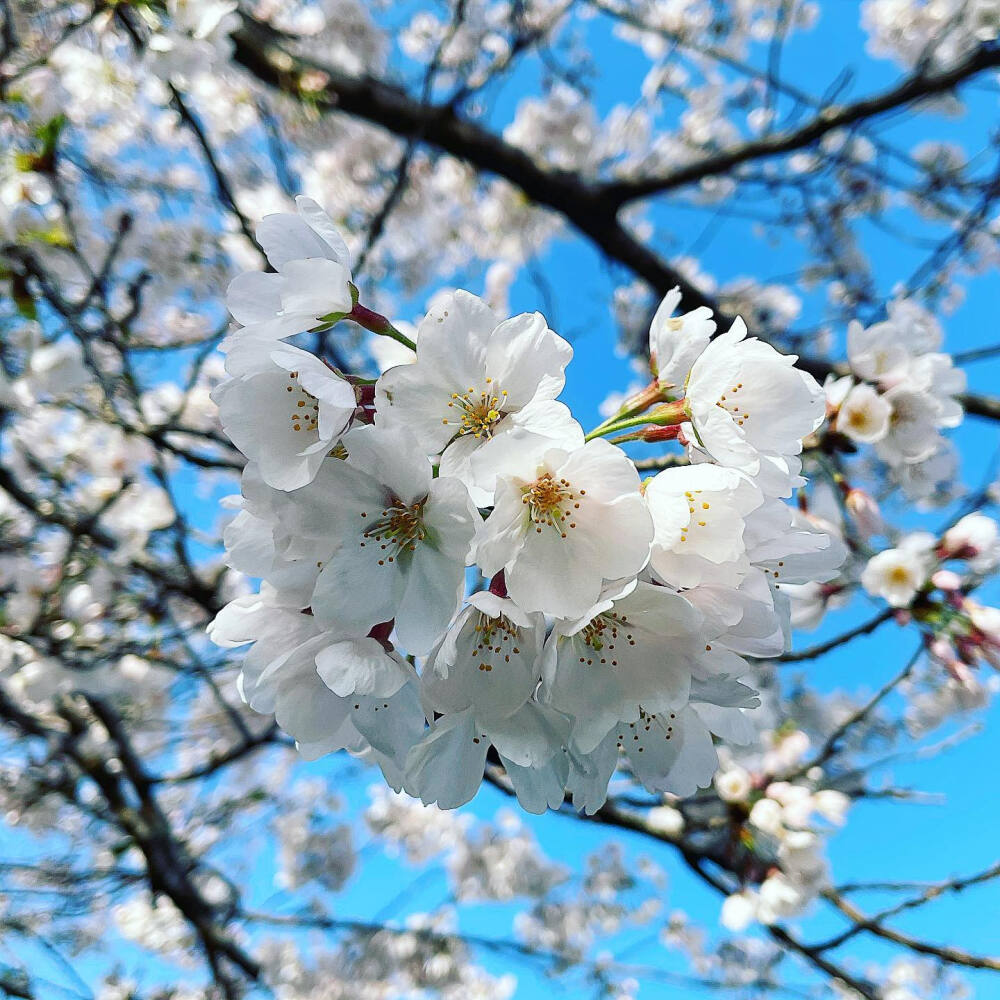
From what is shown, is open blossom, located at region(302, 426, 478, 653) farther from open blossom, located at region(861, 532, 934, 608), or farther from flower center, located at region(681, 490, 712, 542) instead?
open blossom, located at region(861, 532, 934, 608)

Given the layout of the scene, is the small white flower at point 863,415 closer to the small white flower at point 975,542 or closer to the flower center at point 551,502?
the small white flower at point 975,542

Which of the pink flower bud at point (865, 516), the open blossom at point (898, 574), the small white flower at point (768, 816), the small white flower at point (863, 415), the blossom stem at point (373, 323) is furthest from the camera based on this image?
the small white flower at point (768, 816)

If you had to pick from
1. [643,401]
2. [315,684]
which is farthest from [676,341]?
[315,684]

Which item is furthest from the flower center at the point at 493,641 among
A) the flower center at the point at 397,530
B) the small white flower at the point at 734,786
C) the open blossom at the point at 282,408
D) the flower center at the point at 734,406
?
the small white flower at the point at 734,786

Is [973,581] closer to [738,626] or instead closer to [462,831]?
[738,626]

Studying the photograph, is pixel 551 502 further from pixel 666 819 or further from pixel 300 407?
pixel 666 819
